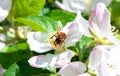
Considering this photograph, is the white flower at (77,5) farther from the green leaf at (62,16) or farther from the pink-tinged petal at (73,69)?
the pink-tinged petal at (73,69)

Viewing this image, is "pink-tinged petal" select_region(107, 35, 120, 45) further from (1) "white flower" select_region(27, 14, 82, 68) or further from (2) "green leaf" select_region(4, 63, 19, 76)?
(2) "green leaf" select_region(4, 63, 19, 76)

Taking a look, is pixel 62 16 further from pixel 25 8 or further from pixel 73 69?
pixel 73 69

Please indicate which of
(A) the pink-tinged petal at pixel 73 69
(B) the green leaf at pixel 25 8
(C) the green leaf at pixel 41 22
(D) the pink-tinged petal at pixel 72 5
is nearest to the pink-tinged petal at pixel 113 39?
(A) the pink-tinged petal at pixel 73 69

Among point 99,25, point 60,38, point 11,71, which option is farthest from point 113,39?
point 11,71

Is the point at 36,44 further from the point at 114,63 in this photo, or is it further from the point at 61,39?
the point at 114,63

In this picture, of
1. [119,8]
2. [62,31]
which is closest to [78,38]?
[62,31]

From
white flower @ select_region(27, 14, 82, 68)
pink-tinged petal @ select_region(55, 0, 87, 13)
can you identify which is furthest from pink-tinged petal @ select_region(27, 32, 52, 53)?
pink-tinged petal @ select_region(55, 0, 87, 13)
